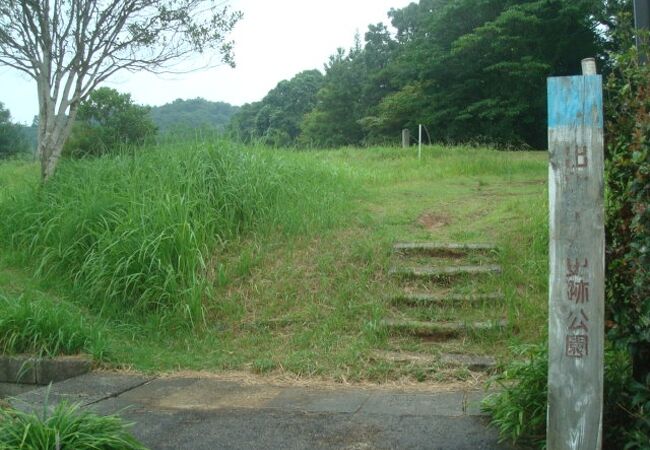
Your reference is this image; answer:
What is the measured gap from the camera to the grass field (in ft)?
18.4

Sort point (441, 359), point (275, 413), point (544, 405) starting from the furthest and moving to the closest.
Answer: point (441, 359)
point (275, 413)
point (544, 405)

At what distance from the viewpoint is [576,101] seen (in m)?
3.21

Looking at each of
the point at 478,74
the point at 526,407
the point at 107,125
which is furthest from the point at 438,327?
the point at 478,74

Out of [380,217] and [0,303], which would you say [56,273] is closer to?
[0,303]

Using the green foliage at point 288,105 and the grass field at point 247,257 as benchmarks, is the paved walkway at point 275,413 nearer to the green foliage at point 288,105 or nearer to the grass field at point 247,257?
the grass field at point 247,257

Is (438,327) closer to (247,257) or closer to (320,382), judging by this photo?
(320,382)

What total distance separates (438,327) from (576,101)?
2.85 metres

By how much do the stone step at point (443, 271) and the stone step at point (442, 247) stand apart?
0.34 m

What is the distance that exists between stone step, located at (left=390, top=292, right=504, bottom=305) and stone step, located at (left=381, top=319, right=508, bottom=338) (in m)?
0.31

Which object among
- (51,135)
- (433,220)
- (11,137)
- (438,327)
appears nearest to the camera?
(438,327)

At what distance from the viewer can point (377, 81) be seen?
3762 centimetres

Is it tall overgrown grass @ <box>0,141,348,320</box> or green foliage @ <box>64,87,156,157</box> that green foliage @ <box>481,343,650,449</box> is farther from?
green foliage @ <box>64,87,156,157</box>

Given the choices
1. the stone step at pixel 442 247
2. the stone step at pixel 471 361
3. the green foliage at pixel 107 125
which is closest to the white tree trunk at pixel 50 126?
the green foliage at pixel 107 125

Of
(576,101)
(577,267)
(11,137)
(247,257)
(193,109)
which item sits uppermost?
(11,137)
